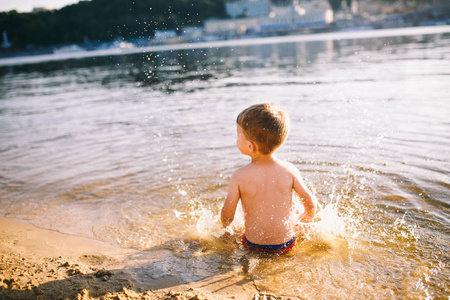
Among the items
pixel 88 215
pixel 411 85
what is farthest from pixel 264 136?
pixel 411 85

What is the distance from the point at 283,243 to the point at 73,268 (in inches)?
62.3

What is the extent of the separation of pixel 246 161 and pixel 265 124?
8.89 feet

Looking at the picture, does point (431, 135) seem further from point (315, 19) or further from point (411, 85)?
point (315, 19)

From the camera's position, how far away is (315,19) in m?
139

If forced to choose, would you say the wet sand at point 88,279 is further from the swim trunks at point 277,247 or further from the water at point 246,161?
the swim trunks at point 277,247

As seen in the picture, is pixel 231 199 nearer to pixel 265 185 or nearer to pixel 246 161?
pixel 265 185

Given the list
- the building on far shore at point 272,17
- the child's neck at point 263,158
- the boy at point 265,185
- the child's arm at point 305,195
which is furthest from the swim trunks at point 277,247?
the building on far shore at point 272,17

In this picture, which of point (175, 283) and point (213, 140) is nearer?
point (175, 283)

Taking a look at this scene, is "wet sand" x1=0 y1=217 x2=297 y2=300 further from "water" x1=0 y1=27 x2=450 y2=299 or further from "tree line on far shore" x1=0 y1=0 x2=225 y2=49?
"tree line on far shore" x1=0 y1=0 x2=225 y2=49

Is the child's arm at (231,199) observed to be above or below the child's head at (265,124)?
below

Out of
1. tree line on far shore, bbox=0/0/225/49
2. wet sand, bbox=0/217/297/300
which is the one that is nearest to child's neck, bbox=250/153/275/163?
wet sand, bbox=0/217/297/300

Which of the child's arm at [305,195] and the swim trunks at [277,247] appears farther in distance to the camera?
the swim trunks at [277,247]

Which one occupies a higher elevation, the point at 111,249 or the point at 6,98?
the point at 6,98

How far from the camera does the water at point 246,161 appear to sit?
249 cm
